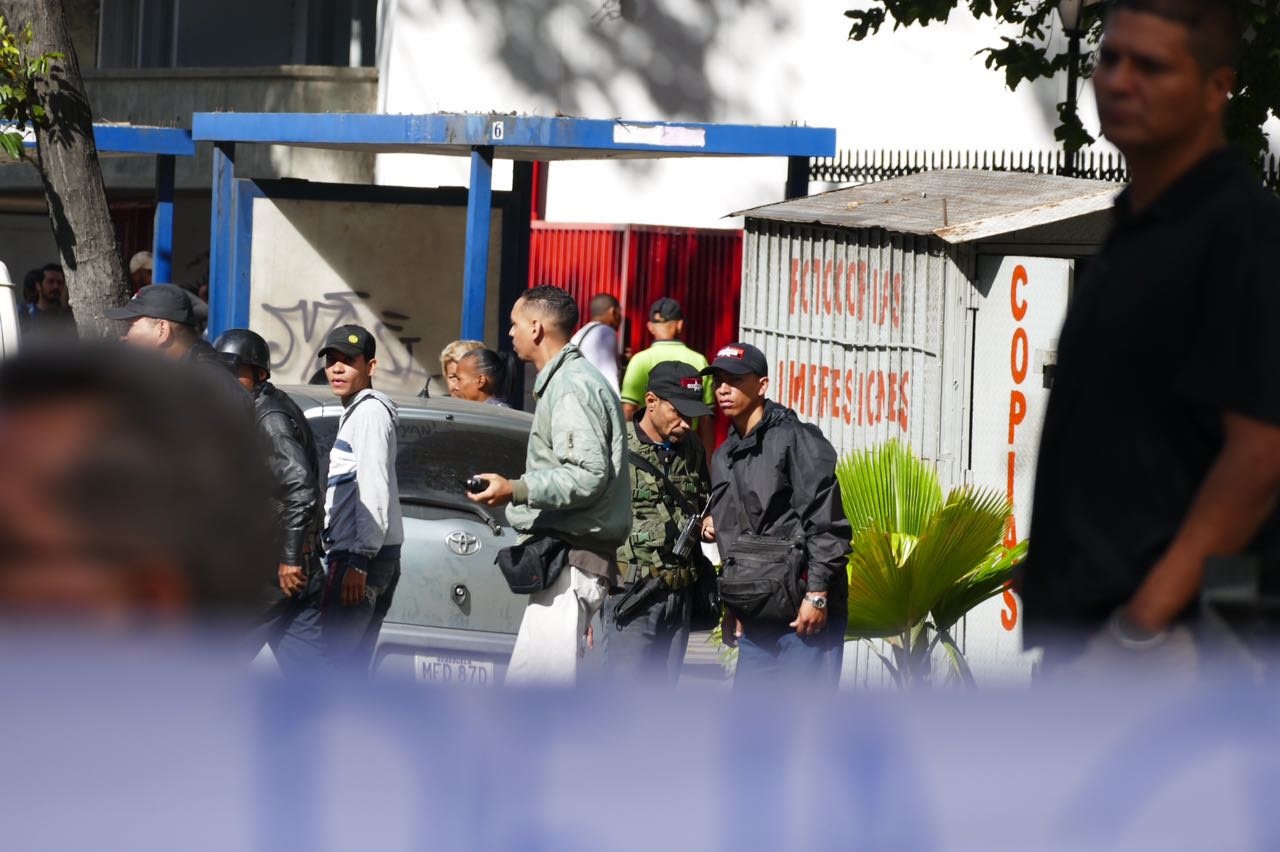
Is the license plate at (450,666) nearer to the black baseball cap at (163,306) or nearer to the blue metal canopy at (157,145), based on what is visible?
the black baseball cap at (163,306)

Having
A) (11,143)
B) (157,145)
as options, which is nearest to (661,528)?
(11,143)

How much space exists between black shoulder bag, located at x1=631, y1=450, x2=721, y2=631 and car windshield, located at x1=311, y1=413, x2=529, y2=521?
936 mm

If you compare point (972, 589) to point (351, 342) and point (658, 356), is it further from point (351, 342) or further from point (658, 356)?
point (658, 356)

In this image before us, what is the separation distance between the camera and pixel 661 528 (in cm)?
742

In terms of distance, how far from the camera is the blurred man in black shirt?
105 inches

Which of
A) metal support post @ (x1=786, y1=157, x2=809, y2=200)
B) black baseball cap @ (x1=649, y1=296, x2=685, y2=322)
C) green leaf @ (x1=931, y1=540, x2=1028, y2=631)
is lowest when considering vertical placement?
green leaf @ (x1=931, y1=540, x2=1028, y2=631)

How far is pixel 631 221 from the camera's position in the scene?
62.8 ft

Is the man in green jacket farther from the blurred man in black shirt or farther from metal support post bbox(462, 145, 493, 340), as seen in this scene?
metal support post bbox(462, 145, 493, 340)

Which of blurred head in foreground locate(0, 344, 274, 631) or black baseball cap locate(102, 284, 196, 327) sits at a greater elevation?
black baseball cap locate(102, 284, 196, 327)

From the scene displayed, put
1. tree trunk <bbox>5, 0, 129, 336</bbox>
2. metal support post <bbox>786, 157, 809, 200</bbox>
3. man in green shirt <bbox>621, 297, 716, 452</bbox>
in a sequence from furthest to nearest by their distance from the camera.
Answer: man in green shirt <bbox>621, 297, 716, 452</bbox> → metal support post <bbox>786, 157, 809, 200</bbox> → tree trunk <bbox>5, 0, 129, 336</bbox>

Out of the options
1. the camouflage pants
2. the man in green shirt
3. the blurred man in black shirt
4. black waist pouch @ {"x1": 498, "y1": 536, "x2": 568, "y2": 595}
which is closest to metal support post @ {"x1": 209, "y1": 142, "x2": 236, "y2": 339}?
Result: the man in green shirt

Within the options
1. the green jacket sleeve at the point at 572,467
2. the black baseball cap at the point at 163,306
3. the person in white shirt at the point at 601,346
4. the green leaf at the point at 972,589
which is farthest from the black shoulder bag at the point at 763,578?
the person in white shirt at the point at 601,346

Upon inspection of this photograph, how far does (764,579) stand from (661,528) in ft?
1.91

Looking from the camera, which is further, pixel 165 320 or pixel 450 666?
pixel 450 666
